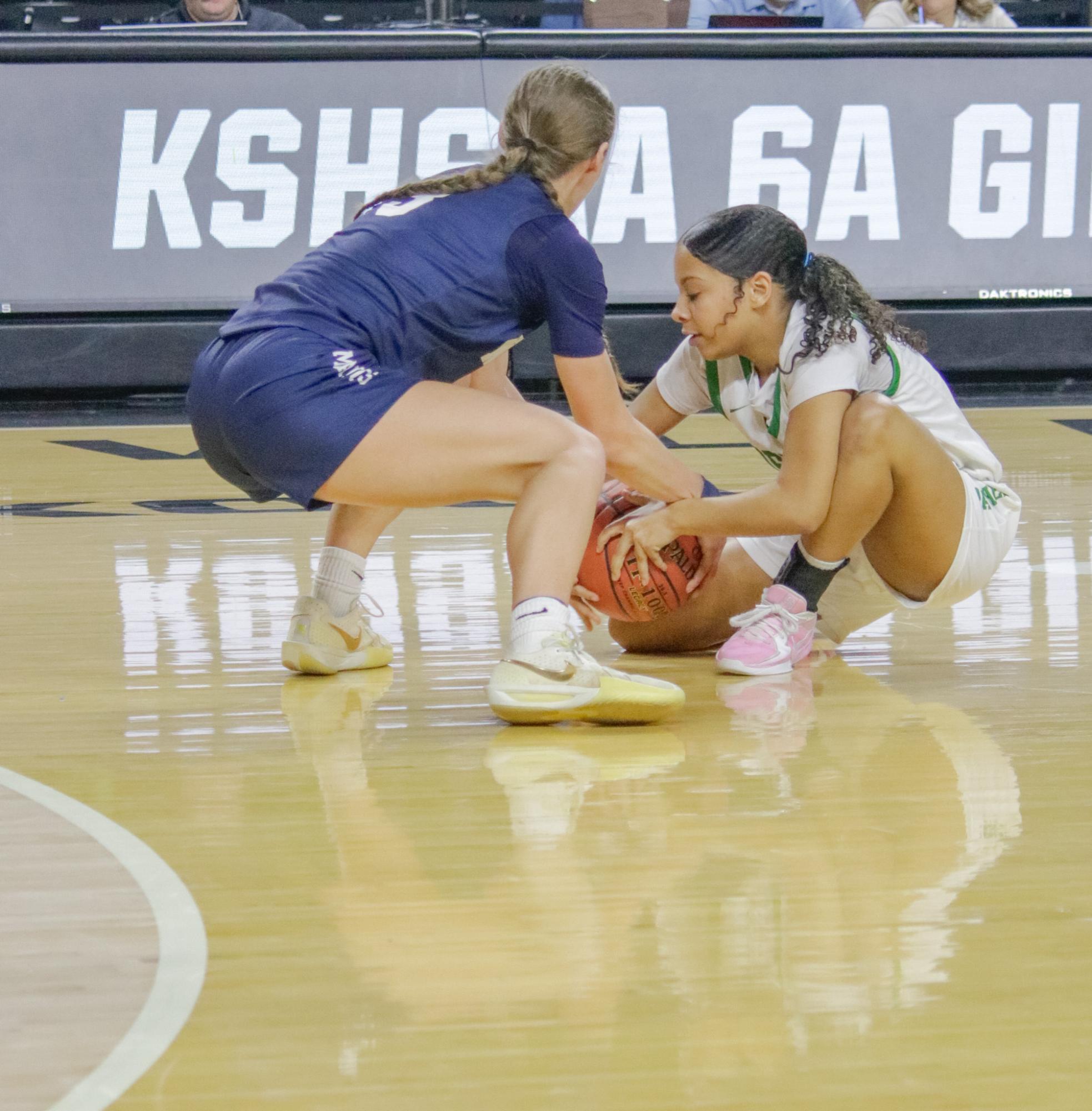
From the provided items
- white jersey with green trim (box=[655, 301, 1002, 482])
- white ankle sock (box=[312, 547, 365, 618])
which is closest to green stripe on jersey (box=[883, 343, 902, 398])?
white jersey with green trim (box=[655, 301, 1002, 482])

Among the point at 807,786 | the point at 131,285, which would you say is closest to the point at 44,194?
the point at 131,285

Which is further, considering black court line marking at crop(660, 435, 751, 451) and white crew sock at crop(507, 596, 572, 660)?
black court line marking at crop(660, 435, 751, 451)

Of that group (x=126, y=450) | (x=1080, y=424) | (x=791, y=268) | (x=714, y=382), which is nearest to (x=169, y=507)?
(x=126, y=450)

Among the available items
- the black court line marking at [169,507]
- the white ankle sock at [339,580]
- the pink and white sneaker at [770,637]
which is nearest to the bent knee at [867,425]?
the pink and white sneaker at [770,637]

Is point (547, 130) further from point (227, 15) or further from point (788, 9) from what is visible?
point (788, 9)

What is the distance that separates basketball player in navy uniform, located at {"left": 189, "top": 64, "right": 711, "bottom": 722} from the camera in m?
2.29

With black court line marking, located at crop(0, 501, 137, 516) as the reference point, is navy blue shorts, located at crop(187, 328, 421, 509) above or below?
above

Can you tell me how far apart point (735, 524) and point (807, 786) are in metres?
0.66

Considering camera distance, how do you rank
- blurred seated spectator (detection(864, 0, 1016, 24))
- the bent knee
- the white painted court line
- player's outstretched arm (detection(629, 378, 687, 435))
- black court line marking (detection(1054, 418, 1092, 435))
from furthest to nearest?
blurred seated spectator (detection(864, 0, 1016, 24))
black court line marking (detection(1054, 418, 1092, 435))
player's outstretched arm (detection(629, 378, 687, 435))
the bent knee
the white painted court line

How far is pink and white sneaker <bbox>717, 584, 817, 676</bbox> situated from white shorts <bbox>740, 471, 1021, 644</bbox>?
0.14 meters

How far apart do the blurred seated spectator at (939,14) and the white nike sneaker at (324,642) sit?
4.80m

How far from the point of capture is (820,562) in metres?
2.63

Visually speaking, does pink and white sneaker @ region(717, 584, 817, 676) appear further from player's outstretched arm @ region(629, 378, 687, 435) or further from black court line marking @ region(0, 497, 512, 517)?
black court line marking @ region(0, 497, 512, 517)

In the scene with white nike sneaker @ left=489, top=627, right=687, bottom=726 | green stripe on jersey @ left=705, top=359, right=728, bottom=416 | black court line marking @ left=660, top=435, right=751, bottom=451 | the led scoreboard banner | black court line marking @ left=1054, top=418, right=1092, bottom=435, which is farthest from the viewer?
the led scoreboard banner
